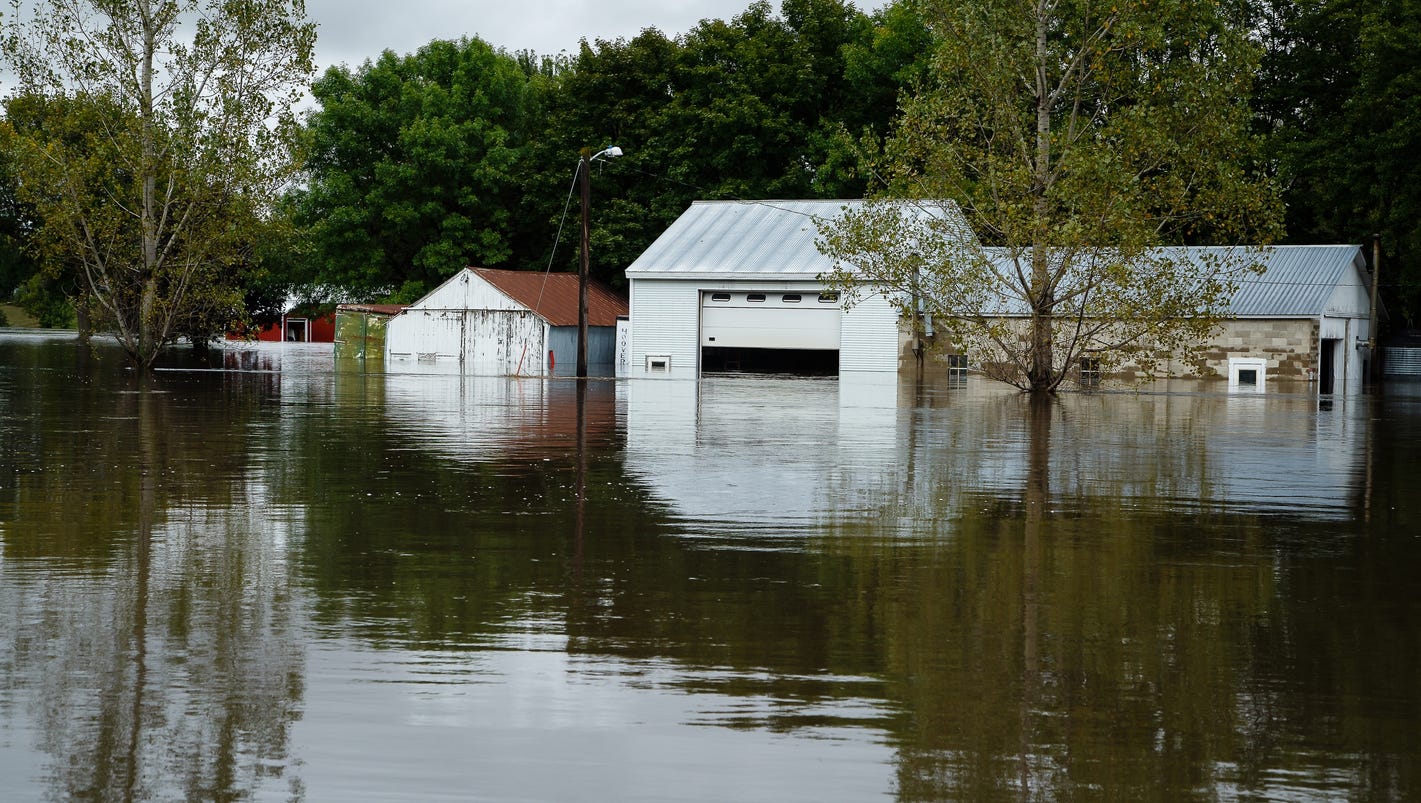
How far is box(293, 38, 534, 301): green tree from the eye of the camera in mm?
68188

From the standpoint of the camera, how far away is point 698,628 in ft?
24.6

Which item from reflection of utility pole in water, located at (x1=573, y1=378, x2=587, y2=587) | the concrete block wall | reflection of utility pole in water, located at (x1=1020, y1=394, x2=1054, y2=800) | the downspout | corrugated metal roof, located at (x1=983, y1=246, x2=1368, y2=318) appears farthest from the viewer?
the downspout

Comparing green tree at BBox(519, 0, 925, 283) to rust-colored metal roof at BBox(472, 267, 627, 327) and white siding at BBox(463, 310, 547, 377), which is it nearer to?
rust-colored metal roof at BBox(472, 267, 627, 327)

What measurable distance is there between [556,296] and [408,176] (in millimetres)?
11118

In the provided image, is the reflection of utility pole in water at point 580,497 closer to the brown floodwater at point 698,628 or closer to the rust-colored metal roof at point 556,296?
the brown floodwater at point 698,628

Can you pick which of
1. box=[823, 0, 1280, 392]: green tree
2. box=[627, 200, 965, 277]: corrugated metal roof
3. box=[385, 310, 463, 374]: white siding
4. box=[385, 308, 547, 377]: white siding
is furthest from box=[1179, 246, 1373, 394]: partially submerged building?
box=[385, 310, 463, 374]: white siding

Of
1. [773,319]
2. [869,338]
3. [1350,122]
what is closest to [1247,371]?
[869,338]

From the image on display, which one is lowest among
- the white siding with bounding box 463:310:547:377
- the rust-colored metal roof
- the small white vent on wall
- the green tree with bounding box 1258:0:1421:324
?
the small white vent on wall

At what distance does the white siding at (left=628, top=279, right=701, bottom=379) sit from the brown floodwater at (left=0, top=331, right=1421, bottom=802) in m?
37.0

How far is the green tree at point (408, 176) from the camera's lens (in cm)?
6819

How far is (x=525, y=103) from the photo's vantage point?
7475cm

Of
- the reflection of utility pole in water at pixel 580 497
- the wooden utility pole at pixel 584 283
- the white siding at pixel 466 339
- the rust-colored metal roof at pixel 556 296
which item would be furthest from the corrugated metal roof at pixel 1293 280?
the reflection of utility pole in water at pixel 580 497

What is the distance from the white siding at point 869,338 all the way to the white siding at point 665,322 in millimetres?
5451

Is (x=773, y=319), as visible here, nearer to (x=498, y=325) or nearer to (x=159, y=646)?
(x=498, y=325)
